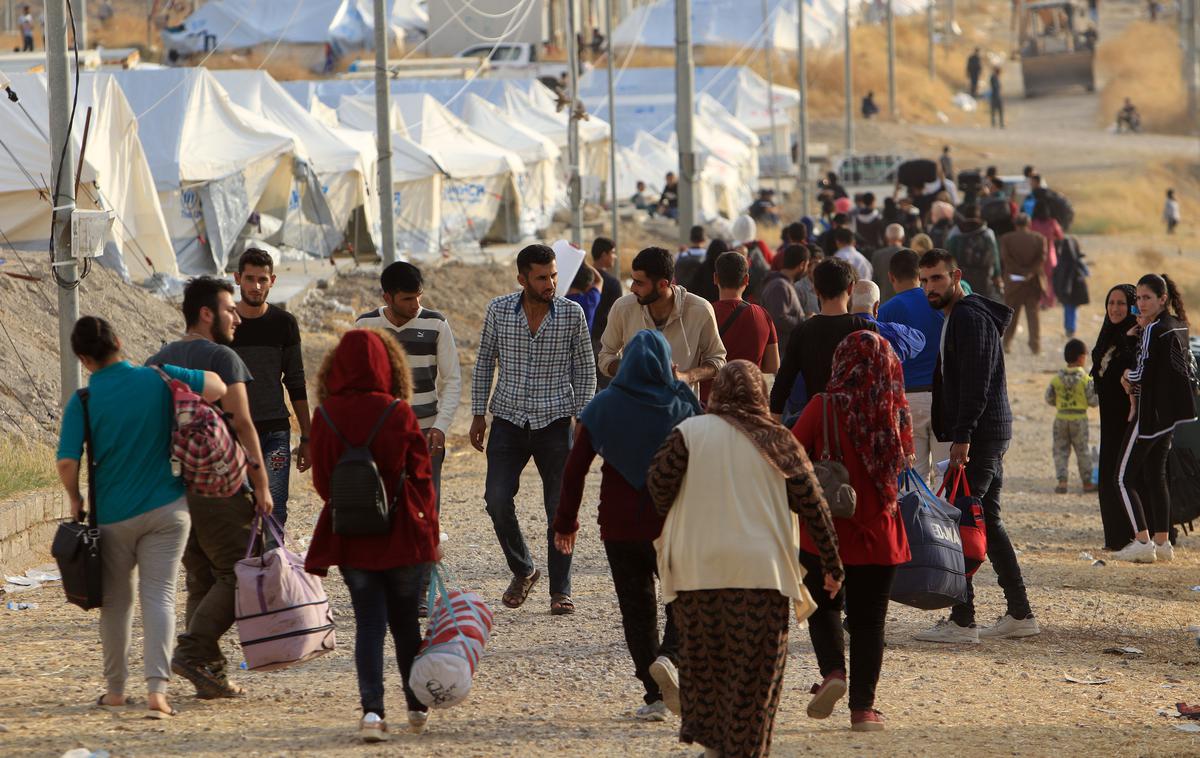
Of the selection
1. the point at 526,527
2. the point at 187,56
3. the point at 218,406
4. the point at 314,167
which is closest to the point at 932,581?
the point at 218,406

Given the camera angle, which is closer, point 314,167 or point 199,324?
point 199,324

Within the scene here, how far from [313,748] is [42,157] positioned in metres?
13.8

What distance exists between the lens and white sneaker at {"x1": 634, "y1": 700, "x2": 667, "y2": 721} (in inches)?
243

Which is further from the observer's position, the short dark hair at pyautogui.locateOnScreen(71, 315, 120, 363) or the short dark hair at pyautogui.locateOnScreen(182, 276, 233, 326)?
the short dark hair at pyautogui.locateOnScreen(182, 276, 233, 326)

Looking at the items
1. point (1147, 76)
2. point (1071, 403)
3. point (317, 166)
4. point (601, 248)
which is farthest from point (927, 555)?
point (1147, 76)

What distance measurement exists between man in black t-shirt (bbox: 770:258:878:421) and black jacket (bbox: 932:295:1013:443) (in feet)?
2.17

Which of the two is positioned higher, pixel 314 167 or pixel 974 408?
pixel 314 167

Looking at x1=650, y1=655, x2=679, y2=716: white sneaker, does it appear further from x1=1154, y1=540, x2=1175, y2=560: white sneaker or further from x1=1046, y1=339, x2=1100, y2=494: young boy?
x1=1046, y1=339, x2=1100, y2=494: young boy

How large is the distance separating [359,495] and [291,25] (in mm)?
56982

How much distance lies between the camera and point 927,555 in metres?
6.44

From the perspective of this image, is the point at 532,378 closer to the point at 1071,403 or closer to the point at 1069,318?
the point at 1071,403

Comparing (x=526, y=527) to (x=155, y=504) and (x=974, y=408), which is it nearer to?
(x=974, y=408)

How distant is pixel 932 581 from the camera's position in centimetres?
644

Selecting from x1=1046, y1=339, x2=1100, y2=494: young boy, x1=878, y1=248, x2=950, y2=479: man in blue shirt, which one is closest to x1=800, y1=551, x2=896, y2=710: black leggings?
x1=878, y1=248, x2=950, y2=479: man in blue shirt
